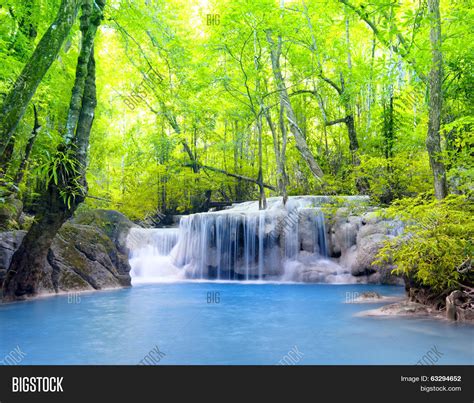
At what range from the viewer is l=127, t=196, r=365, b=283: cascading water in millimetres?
14188

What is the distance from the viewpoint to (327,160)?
2088 cm

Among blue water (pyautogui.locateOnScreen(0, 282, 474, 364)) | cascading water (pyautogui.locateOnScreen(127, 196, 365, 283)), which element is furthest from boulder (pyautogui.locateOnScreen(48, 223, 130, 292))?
cascading water (pyautogui.locateOnScreen(127, 196, 365, 283))

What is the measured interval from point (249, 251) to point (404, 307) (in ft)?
27.7

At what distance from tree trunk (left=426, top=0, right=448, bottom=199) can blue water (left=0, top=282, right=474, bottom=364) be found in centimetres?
240

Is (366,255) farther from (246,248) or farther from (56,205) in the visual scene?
(56,205)

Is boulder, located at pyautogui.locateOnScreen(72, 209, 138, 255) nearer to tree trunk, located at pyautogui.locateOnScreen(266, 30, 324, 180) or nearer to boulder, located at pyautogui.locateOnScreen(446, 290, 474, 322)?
tree trunk, located at pyautogui.locateOnScreen(266, 30, 324, 180)

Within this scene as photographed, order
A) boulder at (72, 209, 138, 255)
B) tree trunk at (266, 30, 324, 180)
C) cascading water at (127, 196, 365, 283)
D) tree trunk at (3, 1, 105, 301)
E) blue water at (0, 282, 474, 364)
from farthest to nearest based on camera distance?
1. tree trunk at (266, 30, 324, 180)
2. cascading water at (127, 196, 365, 283)
3. boulder at (72, 209, 138, 255)
4. tree trunk at (3, 1, 105, 301)
5. blue water at (0, 282, 474, 364)

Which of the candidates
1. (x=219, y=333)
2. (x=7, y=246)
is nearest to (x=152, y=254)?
(x=7, y=246)

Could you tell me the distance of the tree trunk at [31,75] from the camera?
4656 mm

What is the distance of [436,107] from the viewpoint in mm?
6859

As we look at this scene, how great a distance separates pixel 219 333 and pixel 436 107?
17.2ft

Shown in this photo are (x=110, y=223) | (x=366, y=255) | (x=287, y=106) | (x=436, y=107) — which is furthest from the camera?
(x=287, y=106)

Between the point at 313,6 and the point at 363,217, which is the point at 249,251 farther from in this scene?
the point at 313,6
